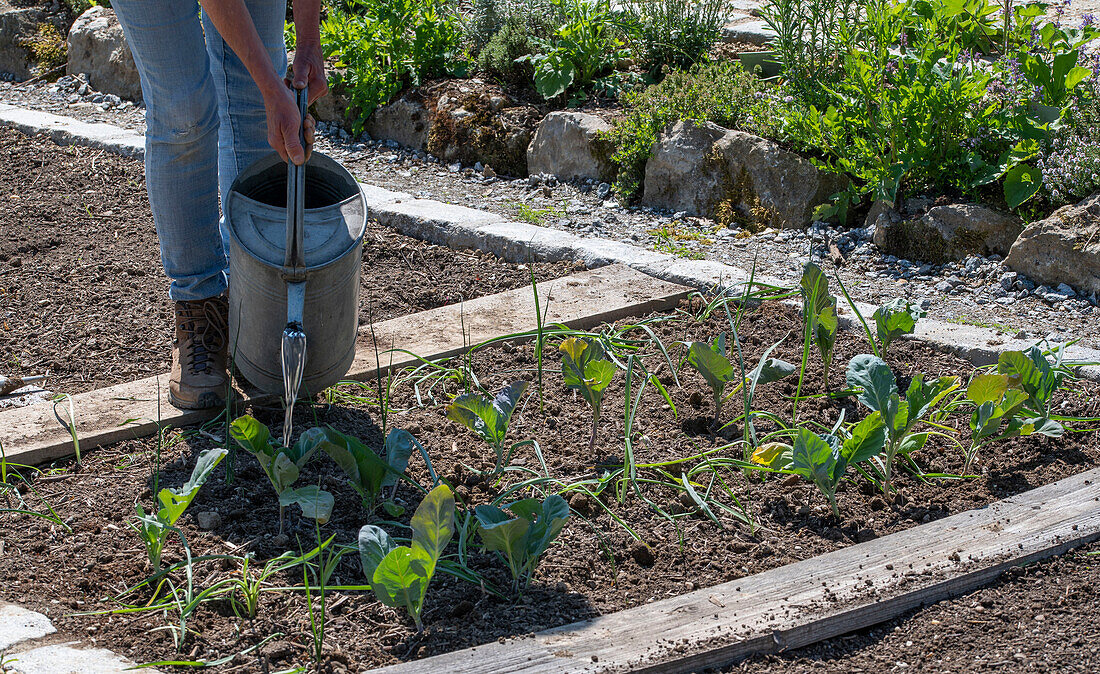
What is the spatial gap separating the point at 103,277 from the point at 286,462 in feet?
6.23

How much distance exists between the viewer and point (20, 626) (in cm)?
159

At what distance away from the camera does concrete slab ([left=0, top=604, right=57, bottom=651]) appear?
1.56 metres

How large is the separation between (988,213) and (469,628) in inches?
97.8

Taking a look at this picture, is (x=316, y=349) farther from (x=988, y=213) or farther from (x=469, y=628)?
(x=988, y=213)

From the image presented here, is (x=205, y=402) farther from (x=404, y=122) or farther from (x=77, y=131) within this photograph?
(x=77, y=131)

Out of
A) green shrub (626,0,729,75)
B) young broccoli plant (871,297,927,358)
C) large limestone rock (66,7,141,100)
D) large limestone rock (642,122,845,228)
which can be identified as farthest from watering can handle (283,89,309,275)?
large limestone rock (66,7,141,100)

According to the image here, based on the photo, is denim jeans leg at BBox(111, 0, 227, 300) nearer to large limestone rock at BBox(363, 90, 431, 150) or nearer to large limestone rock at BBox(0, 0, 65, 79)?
large limestone rock at BBox(363, 90, 431, 150)

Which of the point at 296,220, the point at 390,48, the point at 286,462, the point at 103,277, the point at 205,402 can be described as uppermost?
the point at 296,220

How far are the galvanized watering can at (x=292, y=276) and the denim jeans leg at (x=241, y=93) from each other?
0.74 feet

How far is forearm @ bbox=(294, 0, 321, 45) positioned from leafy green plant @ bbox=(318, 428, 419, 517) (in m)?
0.98

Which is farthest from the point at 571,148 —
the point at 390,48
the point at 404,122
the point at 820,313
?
the point at 820,313

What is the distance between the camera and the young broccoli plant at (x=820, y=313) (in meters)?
2.38

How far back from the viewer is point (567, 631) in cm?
160

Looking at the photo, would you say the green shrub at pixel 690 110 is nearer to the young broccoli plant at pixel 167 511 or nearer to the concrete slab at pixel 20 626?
the young broccoli plant at pixel 167 511
